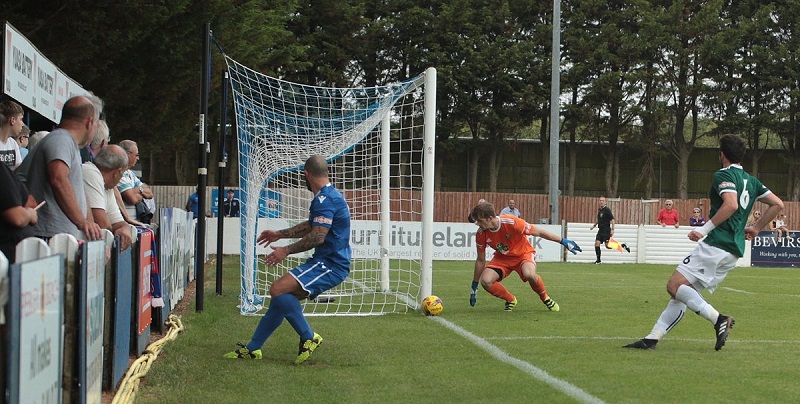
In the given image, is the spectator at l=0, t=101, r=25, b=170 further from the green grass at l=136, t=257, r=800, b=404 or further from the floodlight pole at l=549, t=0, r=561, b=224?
the floodlight pole at l=549, t=0, r=561, b=224

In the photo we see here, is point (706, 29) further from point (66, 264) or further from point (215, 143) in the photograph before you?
point (66, 264)

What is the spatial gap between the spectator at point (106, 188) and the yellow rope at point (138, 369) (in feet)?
3.11

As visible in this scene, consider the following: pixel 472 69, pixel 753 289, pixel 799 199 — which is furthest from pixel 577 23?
pixel 753 289

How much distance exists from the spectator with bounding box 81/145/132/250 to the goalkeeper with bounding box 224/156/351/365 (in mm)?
1248

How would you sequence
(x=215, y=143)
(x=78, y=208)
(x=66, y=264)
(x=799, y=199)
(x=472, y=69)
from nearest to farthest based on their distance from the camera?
(x=66, y=264) < (x=78, y=208) < (x=215, y=143) < (x=472, y=69) < (x=799, y=199)

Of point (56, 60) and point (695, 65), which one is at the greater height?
point (695, 65)

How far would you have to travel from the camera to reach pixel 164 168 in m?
53.0

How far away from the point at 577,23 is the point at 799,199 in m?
15.3

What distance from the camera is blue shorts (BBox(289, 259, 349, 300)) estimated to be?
8500 millimetres

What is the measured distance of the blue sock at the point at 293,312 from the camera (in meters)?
8.48

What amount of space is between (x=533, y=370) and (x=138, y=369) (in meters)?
3.01

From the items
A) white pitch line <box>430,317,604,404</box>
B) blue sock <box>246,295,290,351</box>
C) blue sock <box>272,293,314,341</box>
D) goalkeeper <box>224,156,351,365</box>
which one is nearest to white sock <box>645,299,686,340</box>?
white pitch line <box>430,317,604,404</box>

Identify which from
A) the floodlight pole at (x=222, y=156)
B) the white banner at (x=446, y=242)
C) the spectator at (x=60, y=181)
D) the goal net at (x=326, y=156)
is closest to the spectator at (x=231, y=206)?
the white banner at (x=446, y=242)

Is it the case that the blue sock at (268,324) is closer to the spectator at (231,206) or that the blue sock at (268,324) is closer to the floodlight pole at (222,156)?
the floodlight pole at (222,156)
